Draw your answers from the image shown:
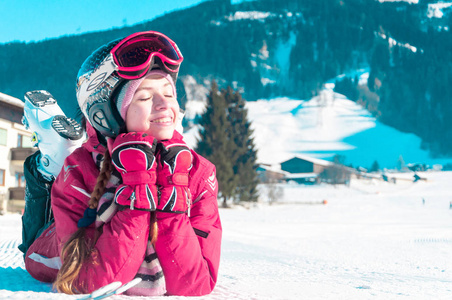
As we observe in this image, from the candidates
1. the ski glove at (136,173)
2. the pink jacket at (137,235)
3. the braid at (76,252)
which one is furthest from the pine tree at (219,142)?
the ski glove at (136,173)

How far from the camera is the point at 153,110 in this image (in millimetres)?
1860

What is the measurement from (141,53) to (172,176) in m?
0.53

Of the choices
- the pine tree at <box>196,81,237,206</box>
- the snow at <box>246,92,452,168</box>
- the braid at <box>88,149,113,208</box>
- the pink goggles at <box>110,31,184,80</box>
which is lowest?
the braid at <box>88,149,113,208</box>

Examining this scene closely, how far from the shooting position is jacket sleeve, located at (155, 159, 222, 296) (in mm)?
1741

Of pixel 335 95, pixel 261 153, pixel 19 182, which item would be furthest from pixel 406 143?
pixel 19 182

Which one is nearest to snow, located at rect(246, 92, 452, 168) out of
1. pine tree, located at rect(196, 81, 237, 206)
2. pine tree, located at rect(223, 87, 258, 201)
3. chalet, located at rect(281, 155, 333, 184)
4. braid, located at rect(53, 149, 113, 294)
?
chalet, located at rect(281, 155, 333, 184)

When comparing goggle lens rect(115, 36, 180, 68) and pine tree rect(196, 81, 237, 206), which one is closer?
goggle lens rect(115, 36, 180, 68)

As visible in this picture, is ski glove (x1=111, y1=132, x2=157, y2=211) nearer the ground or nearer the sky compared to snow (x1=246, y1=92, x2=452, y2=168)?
nearer the ground

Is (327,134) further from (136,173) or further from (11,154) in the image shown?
(136,173)

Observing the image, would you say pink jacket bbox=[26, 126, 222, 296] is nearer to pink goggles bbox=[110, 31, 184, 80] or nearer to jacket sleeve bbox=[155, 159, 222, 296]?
jacket sleeve bbox=[155, 159, 222, 296]

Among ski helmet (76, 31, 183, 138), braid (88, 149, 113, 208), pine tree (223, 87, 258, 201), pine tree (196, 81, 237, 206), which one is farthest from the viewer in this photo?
pine tree (223, 87, 258, 201)

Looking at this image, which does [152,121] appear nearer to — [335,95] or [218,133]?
[218,133]

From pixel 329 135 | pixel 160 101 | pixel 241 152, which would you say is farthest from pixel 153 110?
pixel 329 135

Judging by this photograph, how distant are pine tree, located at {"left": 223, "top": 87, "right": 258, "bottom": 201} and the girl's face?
31.4m
